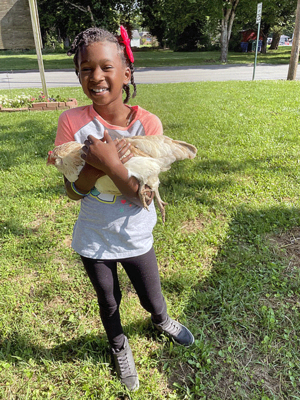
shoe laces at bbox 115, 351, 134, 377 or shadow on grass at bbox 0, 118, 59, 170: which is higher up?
shadow on grass at bbox 0, 118, 59, 170

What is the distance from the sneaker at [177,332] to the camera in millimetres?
2156

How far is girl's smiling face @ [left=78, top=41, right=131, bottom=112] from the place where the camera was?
138 cm

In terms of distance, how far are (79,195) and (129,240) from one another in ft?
1.15

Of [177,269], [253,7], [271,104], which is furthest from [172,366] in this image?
[253,7]

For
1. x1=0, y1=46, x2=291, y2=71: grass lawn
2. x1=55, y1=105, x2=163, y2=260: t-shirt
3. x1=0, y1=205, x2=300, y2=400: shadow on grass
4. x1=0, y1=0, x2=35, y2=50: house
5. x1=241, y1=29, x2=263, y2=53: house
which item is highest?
x1=241, y1=29, x2=263, y2=53: house

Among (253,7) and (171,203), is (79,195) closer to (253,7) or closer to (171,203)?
(171,203)

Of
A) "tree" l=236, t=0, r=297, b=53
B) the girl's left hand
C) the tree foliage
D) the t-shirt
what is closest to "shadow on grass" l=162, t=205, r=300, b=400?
the t-shirt

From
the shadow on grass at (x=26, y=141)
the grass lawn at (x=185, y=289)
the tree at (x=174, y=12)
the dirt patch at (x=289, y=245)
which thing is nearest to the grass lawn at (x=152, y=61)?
the tree at (x=174, y=12)

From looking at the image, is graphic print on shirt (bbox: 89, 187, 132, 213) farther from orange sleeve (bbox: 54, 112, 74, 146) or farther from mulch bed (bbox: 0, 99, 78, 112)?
mulch bed (bbox: 0, 99, 78, 112)

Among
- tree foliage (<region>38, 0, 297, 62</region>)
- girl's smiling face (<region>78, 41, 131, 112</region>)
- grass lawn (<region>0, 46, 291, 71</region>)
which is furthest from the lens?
grass lawn (<region>0, 46, 291, 71</region>)

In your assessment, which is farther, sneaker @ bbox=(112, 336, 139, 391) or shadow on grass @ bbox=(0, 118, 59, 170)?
shadow on grass @ bbox=(0, 118, 59, 170)

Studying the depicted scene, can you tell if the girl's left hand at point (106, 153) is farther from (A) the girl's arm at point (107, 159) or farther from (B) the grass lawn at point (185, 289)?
(B) the grass lawn at point (185, 289)

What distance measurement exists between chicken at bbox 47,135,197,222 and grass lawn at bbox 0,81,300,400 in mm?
1341

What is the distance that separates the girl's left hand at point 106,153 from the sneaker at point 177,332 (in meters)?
1.33
